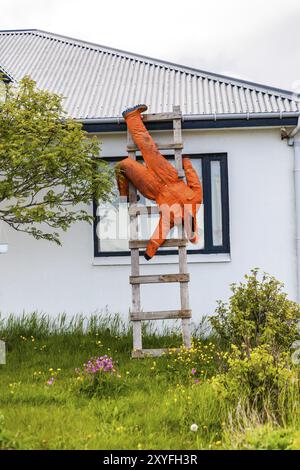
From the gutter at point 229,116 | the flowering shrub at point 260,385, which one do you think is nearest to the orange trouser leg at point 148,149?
the gutter at point 229,116

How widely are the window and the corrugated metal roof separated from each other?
33.3 inches

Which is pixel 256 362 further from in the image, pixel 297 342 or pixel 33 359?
pixel 33 359

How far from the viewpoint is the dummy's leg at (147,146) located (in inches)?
307

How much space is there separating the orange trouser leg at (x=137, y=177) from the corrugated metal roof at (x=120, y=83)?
131 centimetres

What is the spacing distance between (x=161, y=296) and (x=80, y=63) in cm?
533

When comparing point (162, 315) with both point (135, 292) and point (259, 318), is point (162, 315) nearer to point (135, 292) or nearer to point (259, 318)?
point (135, 292)

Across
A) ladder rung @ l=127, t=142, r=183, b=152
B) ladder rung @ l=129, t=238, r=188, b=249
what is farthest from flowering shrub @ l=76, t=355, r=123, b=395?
ladder rung @ l=127, t=142, r=183, b=152

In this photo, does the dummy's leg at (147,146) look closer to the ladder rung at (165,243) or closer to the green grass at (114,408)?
the ladder rung at (165,243)

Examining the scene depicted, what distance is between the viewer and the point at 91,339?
8.12 meters

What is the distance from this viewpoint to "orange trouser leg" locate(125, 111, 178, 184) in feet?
25.6

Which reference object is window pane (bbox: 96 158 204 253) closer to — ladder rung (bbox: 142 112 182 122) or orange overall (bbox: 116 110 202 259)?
orange overall (bbox: 116 110 202 259)

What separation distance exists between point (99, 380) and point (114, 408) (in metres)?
0.60

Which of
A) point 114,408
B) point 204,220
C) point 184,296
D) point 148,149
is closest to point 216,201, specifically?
point 204,220
